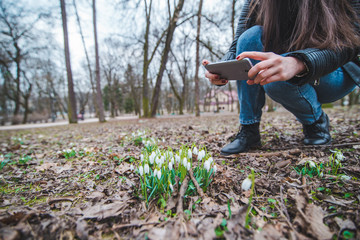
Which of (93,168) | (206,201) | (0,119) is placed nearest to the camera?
(206,201)

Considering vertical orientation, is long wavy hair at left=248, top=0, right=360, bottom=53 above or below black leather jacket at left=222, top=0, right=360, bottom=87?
above

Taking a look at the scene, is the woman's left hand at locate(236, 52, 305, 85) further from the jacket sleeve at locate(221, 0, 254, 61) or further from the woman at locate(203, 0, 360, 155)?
the jacket sleeve at locate(221, 0, 254, 61)

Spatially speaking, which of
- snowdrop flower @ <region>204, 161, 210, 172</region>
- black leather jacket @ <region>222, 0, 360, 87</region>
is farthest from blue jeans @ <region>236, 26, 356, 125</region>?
snowdrop flower @ <region>204, 161, 210, 172</region>

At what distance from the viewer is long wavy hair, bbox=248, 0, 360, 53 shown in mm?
1177

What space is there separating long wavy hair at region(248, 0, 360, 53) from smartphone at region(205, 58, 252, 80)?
422 mm

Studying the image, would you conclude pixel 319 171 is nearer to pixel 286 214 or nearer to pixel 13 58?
pixel 286 214

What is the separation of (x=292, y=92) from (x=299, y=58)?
565 mm

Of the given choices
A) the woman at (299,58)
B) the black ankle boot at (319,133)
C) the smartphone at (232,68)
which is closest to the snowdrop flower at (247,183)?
the woman at (299,58)

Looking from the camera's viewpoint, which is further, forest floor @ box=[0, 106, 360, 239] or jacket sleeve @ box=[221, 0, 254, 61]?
jacket sleeve @ box=[221, 0, 254, 61]

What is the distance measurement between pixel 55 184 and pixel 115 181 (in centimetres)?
54

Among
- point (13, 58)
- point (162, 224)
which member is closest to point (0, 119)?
point (13, 58)

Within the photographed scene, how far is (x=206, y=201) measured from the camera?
37.8 inches

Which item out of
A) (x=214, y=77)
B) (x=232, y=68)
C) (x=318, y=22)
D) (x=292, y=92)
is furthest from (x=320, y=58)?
(x=214, y=77)

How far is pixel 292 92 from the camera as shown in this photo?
1557mm
